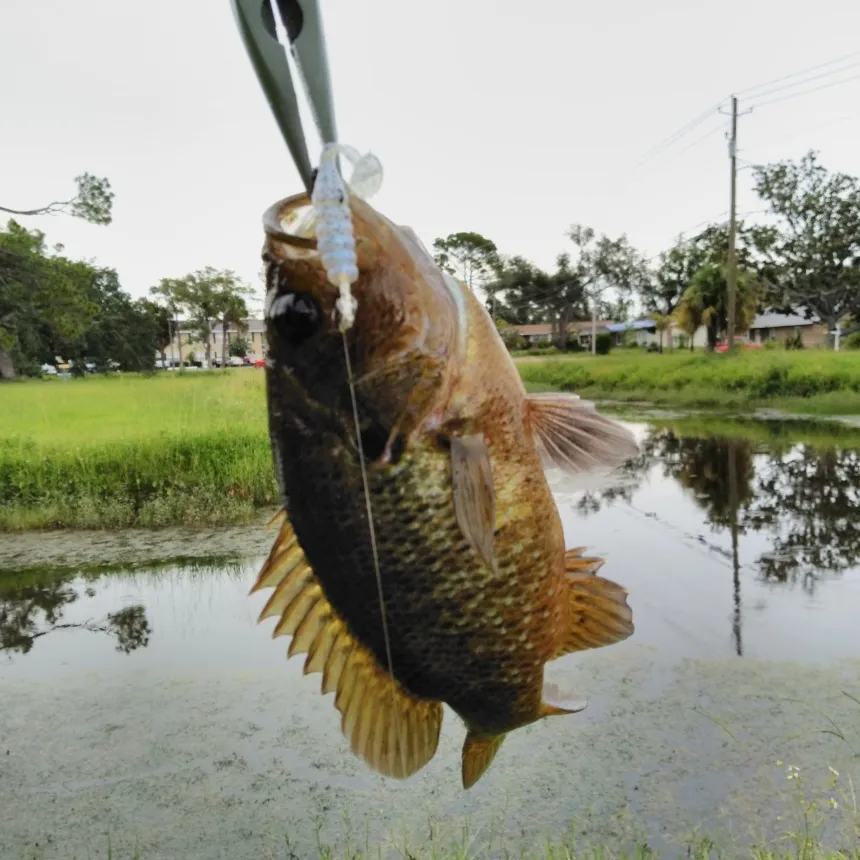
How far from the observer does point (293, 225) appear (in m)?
1.04

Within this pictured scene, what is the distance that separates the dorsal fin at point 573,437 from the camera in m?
1.19

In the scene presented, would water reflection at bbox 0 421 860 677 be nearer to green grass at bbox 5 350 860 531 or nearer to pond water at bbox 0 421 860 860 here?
pond water at bbox 0 421 860 860

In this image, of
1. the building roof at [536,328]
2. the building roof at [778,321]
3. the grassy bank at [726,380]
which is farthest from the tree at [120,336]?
the building roof at [778,321]

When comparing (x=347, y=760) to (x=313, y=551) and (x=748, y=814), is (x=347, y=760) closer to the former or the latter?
(x=748, y=814)

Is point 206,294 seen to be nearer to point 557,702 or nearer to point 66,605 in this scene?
point 66,605

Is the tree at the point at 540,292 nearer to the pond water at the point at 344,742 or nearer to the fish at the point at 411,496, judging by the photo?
the pond water at the point at 344,742

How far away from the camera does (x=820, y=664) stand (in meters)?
5.78

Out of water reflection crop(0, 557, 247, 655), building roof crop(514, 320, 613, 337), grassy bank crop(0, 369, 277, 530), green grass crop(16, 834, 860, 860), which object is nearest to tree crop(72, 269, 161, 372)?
grassy bank crop(0, 369, 277, 530)

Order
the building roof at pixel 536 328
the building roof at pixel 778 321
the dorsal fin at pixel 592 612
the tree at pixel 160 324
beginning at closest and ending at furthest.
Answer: the dorsal fin at pixel 592 612 < the tree at pixel 160 324 < the building roof at pixel 778 321 < the building roof at pixel 536 328

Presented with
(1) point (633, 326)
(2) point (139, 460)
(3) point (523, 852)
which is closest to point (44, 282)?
(2) point (139, 460)

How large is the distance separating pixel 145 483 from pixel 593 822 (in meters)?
8.28

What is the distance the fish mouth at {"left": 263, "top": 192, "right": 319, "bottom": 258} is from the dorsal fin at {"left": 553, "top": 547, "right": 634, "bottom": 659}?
0.67m

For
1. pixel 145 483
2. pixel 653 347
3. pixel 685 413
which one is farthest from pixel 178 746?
pixel 653 347

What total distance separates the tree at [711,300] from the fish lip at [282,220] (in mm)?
36158
